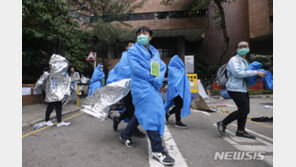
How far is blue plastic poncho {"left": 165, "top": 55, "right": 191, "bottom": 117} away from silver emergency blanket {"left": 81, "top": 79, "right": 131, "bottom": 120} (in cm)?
147

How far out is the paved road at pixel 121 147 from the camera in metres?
2.35

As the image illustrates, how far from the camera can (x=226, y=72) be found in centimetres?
362

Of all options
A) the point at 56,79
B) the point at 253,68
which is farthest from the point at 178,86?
the point at 56,79

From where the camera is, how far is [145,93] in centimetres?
240

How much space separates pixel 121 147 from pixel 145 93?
1111 mm

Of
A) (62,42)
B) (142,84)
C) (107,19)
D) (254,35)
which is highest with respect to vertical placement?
(107,19)

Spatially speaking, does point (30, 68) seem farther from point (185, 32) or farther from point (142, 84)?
point (185, 32)

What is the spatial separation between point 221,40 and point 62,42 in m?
21.9

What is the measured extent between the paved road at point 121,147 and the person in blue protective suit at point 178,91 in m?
0.45

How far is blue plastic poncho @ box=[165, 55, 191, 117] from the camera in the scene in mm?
4195

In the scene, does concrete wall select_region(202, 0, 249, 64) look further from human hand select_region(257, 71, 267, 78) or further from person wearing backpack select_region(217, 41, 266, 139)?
human hand select_region(257, 71, 267, 78)

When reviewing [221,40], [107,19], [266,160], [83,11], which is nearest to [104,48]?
[107,19]

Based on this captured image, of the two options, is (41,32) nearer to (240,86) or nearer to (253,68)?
(240,86)

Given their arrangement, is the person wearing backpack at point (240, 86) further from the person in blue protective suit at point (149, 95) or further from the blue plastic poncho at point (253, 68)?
the person in blue protective suit at point (149, 95)
